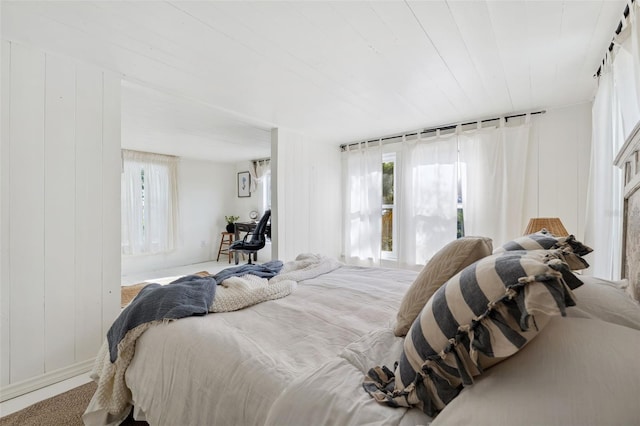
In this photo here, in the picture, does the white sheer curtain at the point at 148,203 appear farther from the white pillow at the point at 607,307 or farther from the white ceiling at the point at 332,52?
the white pillow at the point at 607,307

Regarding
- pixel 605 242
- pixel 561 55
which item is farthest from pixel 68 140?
pixel 605 242

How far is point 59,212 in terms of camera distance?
82.3 inches

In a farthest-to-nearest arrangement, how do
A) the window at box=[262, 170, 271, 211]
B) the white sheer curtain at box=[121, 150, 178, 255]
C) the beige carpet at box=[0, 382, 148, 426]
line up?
the window at box=[262, 170, 271, 211], the white sheer curtain at box=[121, 150, 178, 255], the beige carpet at box=[0, 382, 148, 426]

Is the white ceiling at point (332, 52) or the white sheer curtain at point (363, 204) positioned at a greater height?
the white ceiling at point (332, 52)

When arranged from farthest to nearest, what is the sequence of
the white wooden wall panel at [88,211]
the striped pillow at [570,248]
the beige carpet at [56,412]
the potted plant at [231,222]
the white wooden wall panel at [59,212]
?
1. the potted plant at [231,222]
2. the white wooden wall panel at [88,211]
3. the white wooden wall panel at [59,212]
4. the beige carpet at [56,412]
5. the striped pillow at [570,248]

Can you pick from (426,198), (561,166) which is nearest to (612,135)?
A: (561,166)

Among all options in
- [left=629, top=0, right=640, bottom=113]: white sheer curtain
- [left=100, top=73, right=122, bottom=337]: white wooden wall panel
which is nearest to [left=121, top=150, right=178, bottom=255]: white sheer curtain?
[left=100, top=73, right=122, bottom=337]: white wooden wall panel

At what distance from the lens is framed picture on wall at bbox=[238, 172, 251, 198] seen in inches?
272

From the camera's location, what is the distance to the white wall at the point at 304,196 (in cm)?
389

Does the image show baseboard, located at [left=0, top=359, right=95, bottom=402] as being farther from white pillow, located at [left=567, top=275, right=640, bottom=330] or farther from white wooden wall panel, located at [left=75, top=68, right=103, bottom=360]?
white pillow, located at [left=567, top=275, right=640, bottom=330]

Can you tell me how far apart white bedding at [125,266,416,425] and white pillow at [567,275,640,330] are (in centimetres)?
67

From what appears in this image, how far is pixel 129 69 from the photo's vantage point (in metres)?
2.32

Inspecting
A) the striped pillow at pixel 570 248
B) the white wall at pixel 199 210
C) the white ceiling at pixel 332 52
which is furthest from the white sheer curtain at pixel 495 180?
the white wall at pixel 199 210

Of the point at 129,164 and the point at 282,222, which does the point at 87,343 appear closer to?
the point at 282,222
